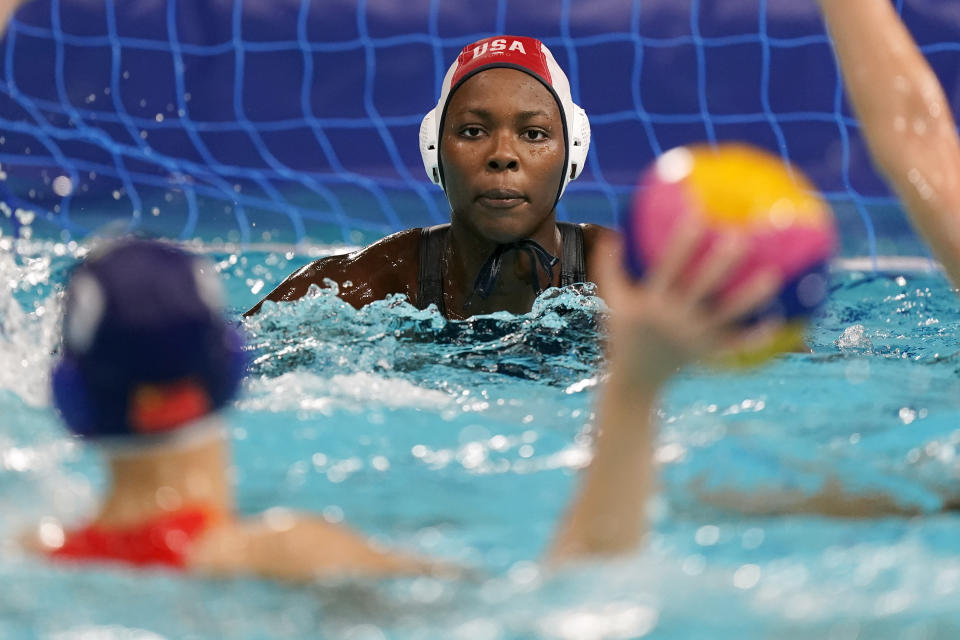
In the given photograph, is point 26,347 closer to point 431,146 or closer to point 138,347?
point 431,146

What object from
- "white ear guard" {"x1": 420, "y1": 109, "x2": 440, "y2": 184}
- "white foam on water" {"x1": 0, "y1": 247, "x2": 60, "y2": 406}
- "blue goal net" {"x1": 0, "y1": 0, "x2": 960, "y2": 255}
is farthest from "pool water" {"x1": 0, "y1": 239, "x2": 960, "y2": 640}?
"blue goal net" {"x1": 0, "y1": 0, "x2": 960, "y2": 255}

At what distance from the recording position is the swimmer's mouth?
11.7 feet

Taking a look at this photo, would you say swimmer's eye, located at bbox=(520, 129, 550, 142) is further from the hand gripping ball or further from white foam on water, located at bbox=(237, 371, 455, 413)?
the hand gripping ball

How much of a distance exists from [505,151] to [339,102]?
2546 mm

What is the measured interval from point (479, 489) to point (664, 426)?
21.2 inches

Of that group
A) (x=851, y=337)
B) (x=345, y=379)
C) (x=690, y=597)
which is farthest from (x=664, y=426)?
(x=851, y=337)

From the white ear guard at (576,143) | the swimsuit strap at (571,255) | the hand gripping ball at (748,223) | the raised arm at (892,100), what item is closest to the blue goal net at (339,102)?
the swimsuit strap at (571,255)

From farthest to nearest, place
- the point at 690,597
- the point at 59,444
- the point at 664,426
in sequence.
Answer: the point at 664,426, the point at 59,444, the point at 690,597

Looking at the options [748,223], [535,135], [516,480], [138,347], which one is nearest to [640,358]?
[748,223]

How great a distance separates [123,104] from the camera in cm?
573

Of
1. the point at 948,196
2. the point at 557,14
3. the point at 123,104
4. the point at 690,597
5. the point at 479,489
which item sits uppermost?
the point at 557,14

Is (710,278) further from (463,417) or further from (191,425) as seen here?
(463,417)

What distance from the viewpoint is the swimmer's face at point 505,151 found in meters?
3.55

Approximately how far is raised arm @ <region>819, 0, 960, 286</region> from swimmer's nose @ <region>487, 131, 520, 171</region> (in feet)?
4.84
